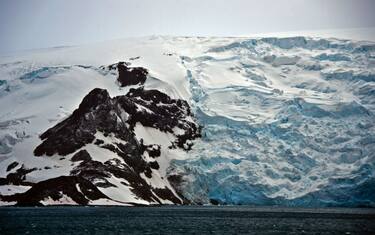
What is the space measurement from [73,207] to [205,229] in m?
91.0

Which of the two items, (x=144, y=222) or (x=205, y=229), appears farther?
(x=144, y=222)

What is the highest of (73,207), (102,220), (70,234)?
(70,234)

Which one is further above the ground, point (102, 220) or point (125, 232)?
point (125, 232)

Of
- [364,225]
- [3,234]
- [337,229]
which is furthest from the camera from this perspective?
[364,225]

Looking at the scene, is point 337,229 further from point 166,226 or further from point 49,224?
point 49,224

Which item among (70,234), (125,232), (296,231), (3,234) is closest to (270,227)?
(296,231)

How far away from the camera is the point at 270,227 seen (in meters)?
127

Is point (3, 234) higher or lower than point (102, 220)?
higher

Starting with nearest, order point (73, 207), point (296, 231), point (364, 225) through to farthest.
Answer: point (296, 231)
point (364, 225)
point (73, 207)

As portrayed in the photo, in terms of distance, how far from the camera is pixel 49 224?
424ft

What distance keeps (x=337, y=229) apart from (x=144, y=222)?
43.4 m

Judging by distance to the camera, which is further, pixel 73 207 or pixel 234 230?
pixel 73 207

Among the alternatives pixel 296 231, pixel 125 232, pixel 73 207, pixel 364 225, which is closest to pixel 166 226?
pixel 125 232

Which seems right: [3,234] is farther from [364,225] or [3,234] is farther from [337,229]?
[364,225]
